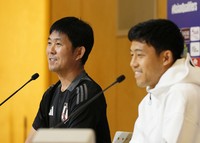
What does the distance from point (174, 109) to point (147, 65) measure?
0.82 feet

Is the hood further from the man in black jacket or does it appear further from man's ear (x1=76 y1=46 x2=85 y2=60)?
man's ear (x1=76 y1=46 x2=85 y2=60)

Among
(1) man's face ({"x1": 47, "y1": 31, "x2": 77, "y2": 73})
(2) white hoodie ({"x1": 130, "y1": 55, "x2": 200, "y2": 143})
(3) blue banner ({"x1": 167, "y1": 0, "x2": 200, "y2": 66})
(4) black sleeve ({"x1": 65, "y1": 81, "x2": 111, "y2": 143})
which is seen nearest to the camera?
(2) white hoodie ({"x1": 130, "y1": 55, "x2": 200, "y2": 143})

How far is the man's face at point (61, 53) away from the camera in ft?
7.20

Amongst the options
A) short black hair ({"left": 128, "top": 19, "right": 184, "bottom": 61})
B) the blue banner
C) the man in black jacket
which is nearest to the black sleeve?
the man in black jacket

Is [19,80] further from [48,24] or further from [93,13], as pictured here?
[93,13]

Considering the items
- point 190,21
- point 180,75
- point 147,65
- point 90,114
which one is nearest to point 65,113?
point 90,114

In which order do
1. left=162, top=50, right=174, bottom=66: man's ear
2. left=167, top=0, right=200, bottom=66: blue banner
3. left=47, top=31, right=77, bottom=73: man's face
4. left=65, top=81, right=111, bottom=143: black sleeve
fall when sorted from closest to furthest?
left=162, top=50, right=174, bottom=66: man's ear
left=65, top=81, right=111, bottom=143: black sleeve
left=47, top=31, right=77, bottom=73: man's face
left=167, top=0, right=200, bottom=66: blue banner

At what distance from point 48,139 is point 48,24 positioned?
304 centimetres

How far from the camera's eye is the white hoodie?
4.87ft

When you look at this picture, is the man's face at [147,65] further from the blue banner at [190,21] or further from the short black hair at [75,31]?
the blue banner at [190,21]

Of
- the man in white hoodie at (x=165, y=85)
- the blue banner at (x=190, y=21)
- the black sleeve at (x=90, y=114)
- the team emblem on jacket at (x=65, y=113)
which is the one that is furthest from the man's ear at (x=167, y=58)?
the blue banner at (x=190, y=21)

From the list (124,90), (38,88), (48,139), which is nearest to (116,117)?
(124,90)

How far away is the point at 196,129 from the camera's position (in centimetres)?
151

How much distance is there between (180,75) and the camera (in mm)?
1575
